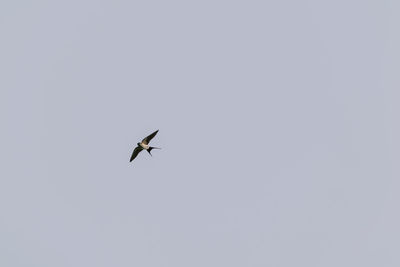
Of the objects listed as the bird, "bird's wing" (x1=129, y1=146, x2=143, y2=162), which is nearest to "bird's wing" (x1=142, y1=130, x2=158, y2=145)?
the bird

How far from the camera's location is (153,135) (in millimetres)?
128875

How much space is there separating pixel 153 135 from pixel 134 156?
28.2ft

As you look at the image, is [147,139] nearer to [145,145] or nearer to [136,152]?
[145,145]

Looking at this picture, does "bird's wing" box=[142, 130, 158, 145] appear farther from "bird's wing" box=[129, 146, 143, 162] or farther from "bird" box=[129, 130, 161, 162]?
"bird's wing" box=[129, 146, 143, 162]

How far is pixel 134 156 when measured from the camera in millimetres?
135875

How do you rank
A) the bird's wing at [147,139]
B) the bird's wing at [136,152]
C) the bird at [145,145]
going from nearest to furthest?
the bird's wing at [147,139] → the bird at [145,145] → the bird's wing at [136,152]

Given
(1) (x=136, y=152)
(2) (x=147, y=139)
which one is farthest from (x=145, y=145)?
(1) (x=136, y=152)

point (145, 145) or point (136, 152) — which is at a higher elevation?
point (136, 152)

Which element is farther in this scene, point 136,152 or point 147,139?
point 136,152

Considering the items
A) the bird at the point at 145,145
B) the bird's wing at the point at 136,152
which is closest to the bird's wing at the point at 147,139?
the bird at the point at 145,145

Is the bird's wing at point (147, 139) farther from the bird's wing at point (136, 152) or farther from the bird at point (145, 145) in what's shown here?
the bird's wing at point (136, 152)

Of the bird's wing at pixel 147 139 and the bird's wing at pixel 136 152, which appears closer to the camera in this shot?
the bird's wing at pixel 147 139

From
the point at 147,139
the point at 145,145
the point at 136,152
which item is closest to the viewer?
the point at 147,139

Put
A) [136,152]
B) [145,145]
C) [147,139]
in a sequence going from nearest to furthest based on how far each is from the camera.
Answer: [147,139] < [145,145] < [136,152]
